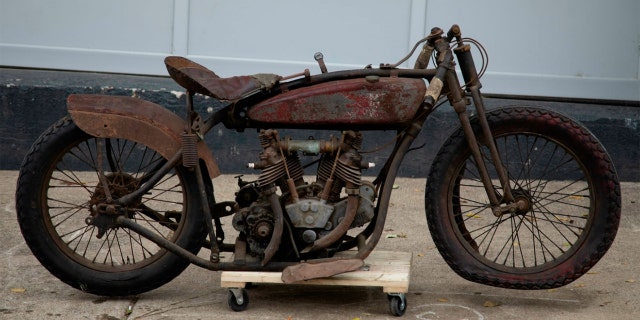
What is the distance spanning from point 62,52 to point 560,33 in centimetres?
378

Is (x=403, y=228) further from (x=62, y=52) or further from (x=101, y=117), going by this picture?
(x=62, y=52)

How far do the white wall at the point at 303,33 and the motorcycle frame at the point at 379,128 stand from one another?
2.95 meters

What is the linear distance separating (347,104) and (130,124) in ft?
3.28

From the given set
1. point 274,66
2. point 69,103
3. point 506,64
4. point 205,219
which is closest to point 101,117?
point 69,103

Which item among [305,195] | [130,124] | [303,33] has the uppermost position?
[303,33]

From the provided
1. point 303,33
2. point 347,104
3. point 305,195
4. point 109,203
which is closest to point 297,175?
point 305,195

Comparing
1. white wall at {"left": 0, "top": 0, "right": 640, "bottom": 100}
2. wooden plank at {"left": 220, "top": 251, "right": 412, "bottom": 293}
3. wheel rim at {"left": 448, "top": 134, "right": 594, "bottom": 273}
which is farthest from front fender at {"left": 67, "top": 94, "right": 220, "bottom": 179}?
white wall at {"left": 0, "top": 0, "right": 640, "bottom": 100}

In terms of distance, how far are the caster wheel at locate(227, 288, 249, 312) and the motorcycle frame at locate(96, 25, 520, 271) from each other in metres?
0.11

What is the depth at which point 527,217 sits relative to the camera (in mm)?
5531

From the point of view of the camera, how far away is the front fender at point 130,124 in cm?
471

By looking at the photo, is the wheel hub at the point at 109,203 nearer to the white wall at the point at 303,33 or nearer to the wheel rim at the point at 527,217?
the wheel rim at the point at 527,217

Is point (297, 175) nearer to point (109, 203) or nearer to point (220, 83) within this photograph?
point (220, 83)

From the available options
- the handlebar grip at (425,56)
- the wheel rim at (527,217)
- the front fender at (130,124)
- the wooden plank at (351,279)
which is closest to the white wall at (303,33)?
the wheel rim at (527,217)

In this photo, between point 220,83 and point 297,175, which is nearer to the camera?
point 220,83
